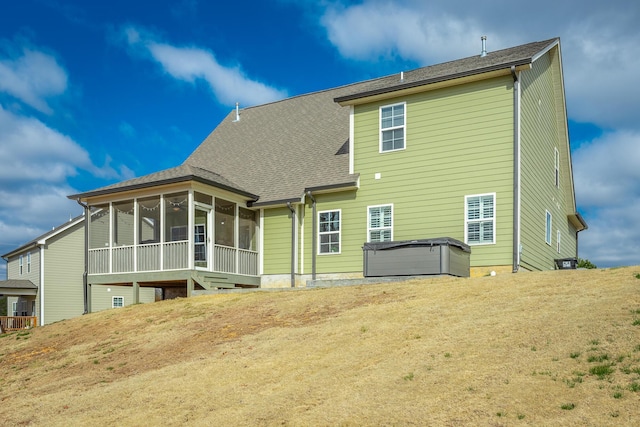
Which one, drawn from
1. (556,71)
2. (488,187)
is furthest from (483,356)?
(556,71)

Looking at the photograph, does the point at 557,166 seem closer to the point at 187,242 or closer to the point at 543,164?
the point at 543,164

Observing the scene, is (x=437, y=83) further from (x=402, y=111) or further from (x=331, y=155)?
(x=331, y=155)

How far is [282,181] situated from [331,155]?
206cm

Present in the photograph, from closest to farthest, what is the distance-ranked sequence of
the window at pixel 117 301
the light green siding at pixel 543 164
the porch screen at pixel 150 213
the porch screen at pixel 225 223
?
the light green siding at pixel 543 164
the porch screen at pixel 150 213
the porch screen at pixel 225 223
the window at pixel 117 301

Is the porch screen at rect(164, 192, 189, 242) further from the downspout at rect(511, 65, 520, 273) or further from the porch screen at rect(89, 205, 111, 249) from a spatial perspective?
the downspout at rect(511, 65, 520, 273)

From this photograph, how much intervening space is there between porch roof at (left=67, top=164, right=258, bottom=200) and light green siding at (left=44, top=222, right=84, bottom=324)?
15115mm

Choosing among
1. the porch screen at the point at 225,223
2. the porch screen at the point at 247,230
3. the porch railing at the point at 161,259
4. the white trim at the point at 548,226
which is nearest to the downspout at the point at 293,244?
the porch railing at the point at 161,259

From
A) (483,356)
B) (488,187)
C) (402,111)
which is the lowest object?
(483,356)

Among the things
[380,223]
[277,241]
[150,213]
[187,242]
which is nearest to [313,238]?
[277,241]

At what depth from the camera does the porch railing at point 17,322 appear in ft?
100

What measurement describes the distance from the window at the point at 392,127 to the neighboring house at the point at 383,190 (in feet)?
0.12

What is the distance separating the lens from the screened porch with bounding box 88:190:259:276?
2075 cm

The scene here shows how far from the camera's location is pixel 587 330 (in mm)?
9109

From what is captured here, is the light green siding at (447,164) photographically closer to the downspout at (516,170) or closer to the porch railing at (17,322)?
the downspout at (516,170)
